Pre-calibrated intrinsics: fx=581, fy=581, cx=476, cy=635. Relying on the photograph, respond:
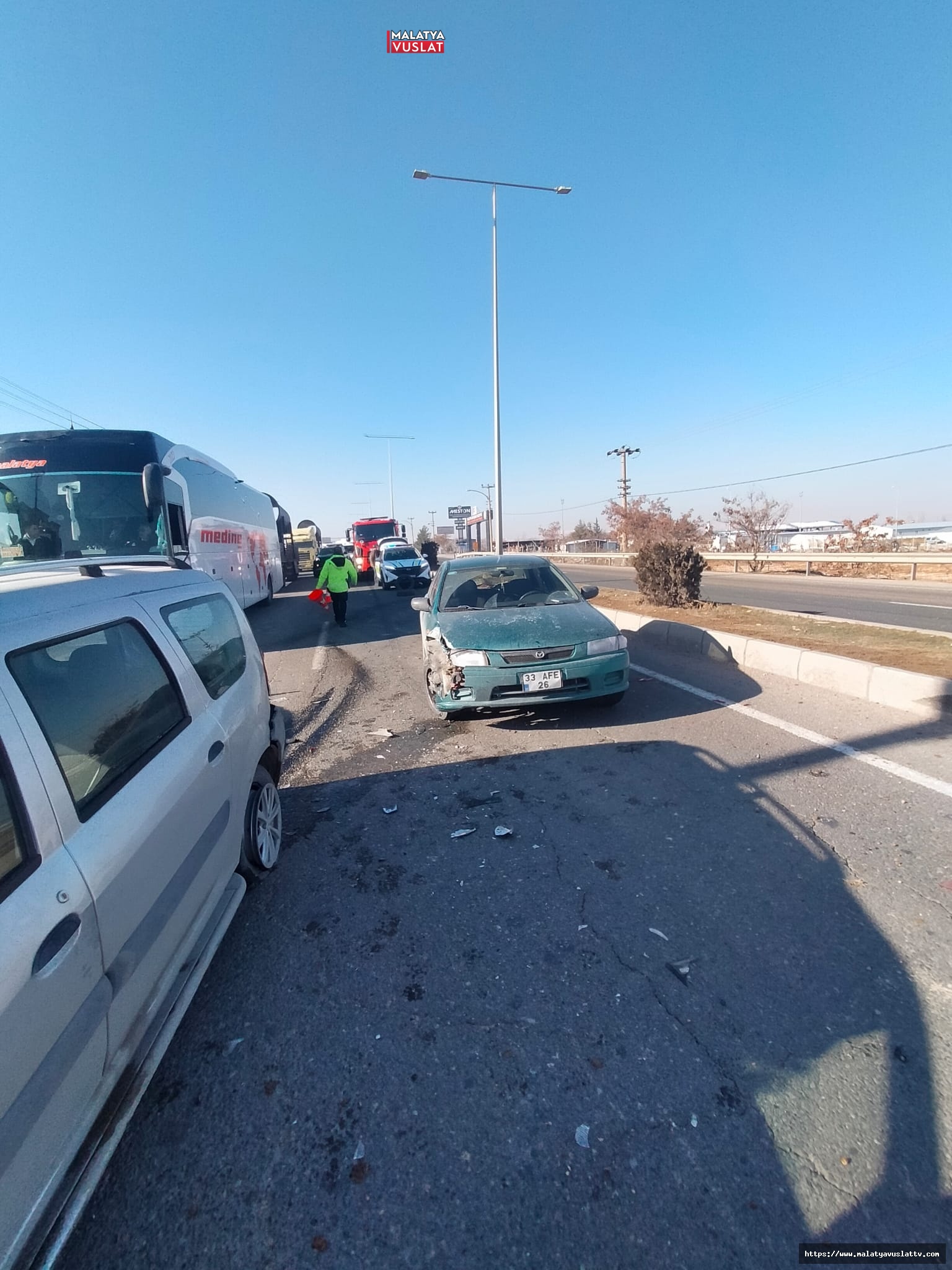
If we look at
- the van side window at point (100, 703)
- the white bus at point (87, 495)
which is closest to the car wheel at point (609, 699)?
the van side window at point (100, 703)

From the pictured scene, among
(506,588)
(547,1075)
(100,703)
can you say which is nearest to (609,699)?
(506,588)

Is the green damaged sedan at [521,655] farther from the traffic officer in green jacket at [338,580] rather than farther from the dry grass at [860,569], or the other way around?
the dry grass at [860,569]

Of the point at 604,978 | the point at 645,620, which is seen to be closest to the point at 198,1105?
the point at 604,978

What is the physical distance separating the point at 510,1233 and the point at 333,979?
1.16 metres

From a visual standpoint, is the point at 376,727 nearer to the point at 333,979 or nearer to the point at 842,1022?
the point at 333,979

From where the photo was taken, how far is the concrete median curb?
211 inches

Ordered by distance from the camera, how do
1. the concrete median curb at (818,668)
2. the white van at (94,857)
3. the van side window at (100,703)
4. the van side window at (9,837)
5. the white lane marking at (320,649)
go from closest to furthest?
the white van at (94,857) → the van side window at (9,837) → the van side window at (100,703) → the concrete median curb at (818,668) → the white lane marking at (320,649)

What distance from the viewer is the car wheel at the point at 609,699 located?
17.9 ft

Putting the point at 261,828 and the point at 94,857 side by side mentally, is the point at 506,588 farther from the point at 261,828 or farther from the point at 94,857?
the point at 94,857

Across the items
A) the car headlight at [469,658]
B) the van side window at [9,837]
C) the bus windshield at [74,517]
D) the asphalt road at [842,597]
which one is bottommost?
the asphalt road at [842,597]

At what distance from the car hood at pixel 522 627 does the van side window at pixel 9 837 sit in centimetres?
389

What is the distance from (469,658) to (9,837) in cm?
387

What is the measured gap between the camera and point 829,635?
862 cm

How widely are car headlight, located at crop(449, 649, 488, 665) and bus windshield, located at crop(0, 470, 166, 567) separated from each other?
635 centimetres
